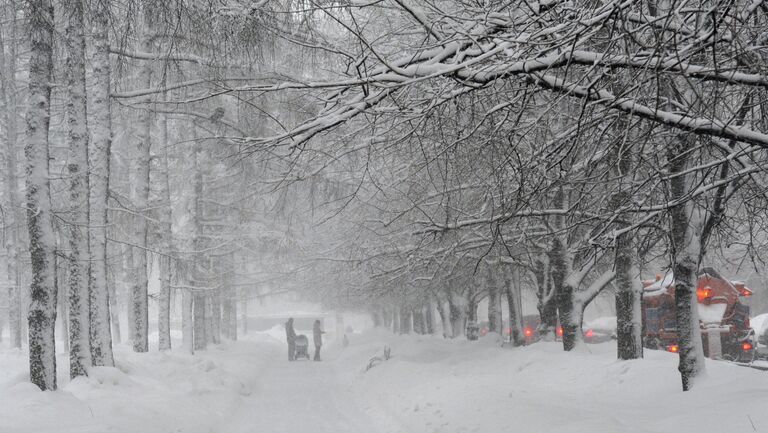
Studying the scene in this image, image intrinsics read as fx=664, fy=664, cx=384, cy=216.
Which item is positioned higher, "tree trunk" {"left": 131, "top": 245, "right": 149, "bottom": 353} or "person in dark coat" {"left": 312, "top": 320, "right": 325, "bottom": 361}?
"tree trunk" {"left": 131, "top": 245, "right": 149, "bottom": 353}

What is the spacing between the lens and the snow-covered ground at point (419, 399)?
727cm

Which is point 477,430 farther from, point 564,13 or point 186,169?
point 186,169

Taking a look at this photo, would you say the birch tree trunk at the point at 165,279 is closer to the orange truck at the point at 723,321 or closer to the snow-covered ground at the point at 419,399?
the snow-covered ground at the point at 419,399

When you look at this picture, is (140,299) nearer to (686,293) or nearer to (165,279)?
(165,279)

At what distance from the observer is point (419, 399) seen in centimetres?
1173

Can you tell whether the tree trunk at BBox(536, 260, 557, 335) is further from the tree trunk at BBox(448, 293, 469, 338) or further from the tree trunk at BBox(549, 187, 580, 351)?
the tree trunk at BBox(448, 293, 469, 338)

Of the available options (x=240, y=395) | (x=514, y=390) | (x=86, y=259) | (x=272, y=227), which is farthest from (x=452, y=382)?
(x=272, y=227)

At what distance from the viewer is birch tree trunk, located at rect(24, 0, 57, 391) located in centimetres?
888

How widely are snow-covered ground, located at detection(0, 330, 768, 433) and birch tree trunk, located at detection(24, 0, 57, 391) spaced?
1.31 feet

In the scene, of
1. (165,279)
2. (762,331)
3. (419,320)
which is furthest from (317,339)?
(762,331)

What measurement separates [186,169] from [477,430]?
19.8 meters

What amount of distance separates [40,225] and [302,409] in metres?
6.03

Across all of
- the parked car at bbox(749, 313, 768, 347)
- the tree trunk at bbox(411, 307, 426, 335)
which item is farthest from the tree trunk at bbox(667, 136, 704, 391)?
the tree trunk at bbox(411, 307, 426, 335)

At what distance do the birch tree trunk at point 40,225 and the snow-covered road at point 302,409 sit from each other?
3.02 meters
